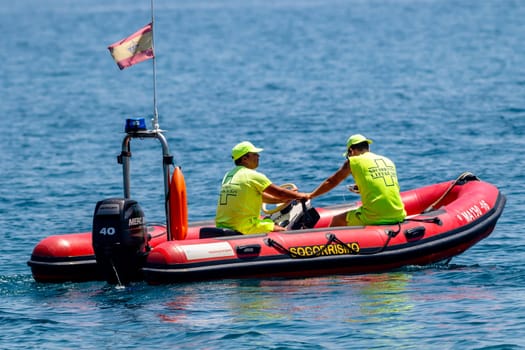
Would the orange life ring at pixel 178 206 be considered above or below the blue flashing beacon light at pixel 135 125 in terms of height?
below

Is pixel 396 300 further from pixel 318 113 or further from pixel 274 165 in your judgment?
pixel 318 113

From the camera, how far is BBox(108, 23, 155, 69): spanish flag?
1230 cm

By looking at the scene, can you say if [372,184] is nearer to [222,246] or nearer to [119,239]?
[222,246]

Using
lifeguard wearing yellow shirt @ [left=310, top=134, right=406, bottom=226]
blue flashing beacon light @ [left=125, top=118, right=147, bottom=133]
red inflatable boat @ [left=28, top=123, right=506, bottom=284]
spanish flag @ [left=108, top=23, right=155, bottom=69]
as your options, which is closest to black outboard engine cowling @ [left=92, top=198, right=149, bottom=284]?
red inflatable boat @ [left=28, top=123, right=506, bottom=284]

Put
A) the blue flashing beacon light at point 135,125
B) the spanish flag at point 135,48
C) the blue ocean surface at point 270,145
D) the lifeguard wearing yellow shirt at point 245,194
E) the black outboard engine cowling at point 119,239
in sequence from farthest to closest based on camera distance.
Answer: the spanish flag at point 135,48 → the lifeguard wearing yellow shirt at point 245,194 → the blue flashing beacon light at point 135,125 → the black outboard engine cowling at point 119,239 → the blue ocean surface at point 270,145

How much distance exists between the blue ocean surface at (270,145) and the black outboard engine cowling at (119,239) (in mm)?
255

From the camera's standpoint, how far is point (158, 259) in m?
11.4

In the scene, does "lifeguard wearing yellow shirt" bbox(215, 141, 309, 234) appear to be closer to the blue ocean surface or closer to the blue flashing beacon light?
the blue ocean surface

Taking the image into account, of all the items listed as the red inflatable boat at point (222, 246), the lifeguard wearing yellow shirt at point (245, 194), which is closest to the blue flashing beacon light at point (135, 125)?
the red inflatable boat at point (222, 246)

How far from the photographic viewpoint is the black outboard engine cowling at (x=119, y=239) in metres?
11.4

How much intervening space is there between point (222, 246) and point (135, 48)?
239 centimetres

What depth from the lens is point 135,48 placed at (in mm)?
12414

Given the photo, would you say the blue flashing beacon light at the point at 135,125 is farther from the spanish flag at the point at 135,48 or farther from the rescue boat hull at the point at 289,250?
the rescue boat hull at the point at 289,250

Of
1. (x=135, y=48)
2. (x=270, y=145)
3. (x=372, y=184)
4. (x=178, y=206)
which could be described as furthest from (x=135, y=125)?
(x=270, y=145)
